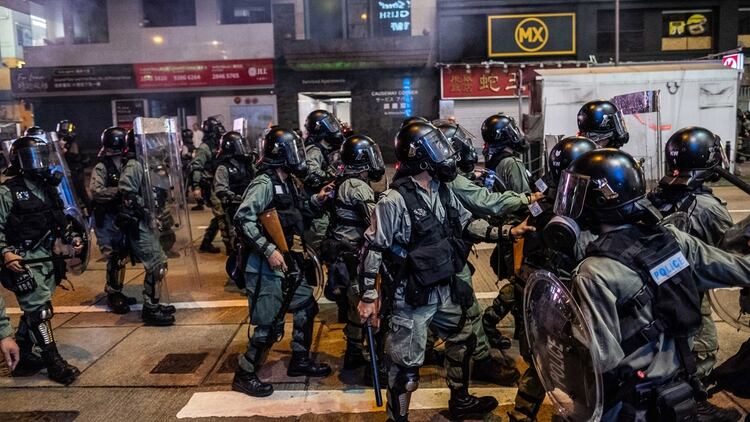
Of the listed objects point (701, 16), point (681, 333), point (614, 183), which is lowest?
point (681, 333)

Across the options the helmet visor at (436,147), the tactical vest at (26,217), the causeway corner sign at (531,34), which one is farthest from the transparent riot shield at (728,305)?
the causeway corner sign at (531,34)

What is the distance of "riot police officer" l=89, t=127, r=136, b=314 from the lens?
6109 mm

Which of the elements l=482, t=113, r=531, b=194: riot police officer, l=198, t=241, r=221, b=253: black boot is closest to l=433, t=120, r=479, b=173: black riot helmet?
l=482, t=113, r=531, b=194: riot police officer

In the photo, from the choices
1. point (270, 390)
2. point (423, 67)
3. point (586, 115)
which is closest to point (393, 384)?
point (270, 390)

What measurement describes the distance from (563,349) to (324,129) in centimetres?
490

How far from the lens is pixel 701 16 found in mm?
17688

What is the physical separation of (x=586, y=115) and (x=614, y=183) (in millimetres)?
3538

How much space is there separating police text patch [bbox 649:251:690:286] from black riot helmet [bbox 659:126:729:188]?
64.9 inches

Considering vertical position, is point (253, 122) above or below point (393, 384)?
above

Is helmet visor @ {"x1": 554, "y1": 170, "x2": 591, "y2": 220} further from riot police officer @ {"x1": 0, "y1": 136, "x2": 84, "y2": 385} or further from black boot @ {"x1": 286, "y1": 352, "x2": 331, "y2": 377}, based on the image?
riot police officer @ {"x1": 0, "y1": 136, "x2": 84, "y2": 385}

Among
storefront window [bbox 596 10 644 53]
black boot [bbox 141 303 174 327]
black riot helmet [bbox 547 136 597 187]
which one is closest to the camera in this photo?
black riot helmet [bbox 547 136 597 187]

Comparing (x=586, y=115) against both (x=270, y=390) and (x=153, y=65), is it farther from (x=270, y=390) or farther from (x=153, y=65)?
(x=153, y=65)

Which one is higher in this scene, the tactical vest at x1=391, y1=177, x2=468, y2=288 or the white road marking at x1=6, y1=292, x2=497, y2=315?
the tactical vest at x1=391, y1=177, x2=468, y2=288

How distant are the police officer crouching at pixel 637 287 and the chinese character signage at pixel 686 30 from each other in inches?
707
